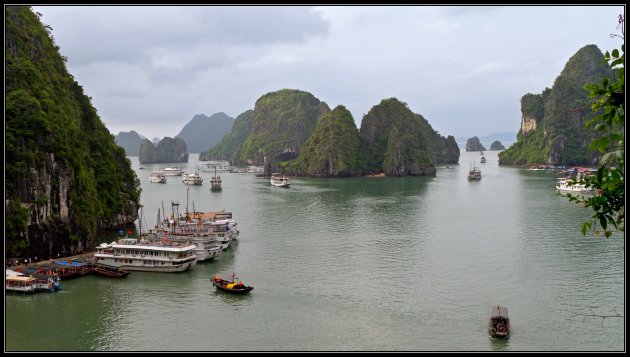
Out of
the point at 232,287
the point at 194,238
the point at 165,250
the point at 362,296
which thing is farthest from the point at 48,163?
the point at 362,296

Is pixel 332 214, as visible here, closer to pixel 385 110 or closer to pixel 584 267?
pixel 584 267

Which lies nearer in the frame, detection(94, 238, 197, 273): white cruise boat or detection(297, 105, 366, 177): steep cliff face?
detection(94, 238, 197, 273): white cruise boat

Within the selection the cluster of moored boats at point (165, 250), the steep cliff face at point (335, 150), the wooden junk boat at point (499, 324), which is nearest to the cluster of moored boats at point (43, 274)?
the cluster of moored boats at point (165, 250)

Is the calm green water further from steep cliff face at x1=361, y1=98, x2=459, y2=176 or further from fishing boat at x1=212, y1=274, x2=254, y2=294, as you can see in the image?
steep cliff face at x1=361, y1=98, x2=459, y2=176

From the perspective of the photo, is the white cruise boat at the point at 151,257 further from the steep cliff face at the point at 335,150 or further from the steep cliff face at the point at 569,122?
the steep cliff face at the point at 569,122

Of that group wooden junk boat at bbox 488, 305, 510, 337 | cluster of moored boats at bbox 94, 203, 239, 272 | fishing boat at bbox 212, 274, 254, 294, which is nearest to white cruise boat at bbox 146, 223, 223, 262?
cluster of moored boats at bbox 94, 203, 239, 272

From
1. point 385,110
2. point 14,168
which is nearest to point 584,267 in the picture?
point 14,168
